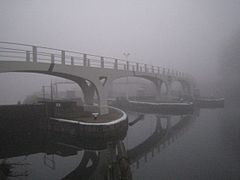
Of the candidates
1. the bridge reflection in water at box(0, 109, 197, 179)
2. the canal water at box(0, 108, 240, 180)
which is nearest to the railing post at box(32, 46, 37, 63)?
the bridge reflection in water at box(0, 109, 197, 179)

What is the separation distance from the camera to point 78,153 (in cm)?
1688

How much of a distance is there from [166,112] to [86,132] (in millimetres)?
25924

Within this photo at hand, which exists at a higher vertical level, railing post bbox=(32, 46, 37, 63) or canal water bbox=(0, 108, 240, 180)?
railing post bbox=(32, 46, 37, 63)

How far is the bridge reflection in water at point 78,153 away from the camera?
12.3 m

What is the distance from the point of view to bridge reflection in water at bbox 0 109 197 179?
40.5 feet

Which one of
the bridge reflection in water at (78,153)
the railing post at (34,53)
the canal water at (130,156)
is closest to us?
the bridge reflection in water at (78,153)

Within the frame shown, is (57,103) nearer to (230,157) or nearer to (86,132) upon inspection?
(86,132)

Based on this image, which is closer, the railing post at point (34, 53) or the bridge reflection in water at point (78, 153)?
the bridge reflection in water at point (78, 153)

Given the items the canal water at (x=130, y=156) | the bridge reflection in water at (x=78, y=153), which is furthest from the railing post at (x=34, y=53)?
the canal water at (x=130, y=156)

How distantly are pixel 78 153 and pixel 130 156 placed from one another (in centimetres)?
434

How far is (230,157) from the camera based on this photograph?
639 inches

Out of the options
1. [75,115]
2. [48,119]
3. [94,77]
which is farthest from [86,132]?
[94,77]

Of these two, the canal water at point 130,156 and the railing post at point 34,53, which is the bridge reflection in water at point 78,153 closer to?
the canal water at point 130,156

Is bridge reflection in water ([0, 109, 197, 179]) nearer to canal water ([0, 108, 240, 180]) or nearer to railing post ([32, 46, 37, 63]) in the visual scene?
canal water ([0, 108, 240, 180])
